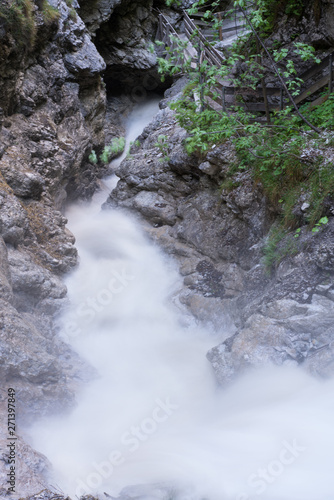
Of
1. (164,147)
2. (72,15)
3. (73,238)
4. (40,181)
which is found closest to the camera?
(40,181)

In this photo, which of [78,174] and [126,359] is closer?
[126,359]

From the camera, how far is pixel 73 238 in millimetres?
7793

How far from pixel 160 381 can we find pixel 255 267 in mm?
2375

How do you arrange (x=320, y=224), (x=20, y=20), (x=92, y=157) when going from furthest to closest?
(x=92, y=157) → (x=20, y=20) → (x=320, y=224)

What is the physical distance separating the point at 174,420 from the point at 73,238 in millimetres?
4466

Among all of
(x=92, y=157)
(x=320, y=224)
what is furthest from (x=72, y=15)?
(x=320, y=224)

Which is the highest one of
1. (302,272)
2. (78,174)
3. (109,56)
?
(109,56)

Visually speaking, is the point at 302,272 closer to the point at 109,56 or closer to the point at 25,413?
the point at 25,413

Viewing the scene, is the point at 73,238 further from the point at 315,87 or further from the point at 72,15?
the point at 72,15

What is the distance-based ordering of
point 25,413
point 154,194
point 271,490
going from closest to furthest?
point 271,490, point 25,413, point 154,194

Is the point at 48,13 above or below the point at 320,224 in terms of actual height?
above

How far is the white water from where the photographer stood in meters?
3.29

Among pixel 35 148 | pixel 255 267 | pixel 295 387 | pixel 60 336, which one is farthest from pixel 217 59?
pixel 295 387

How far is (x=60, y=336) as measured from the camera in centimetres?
613
